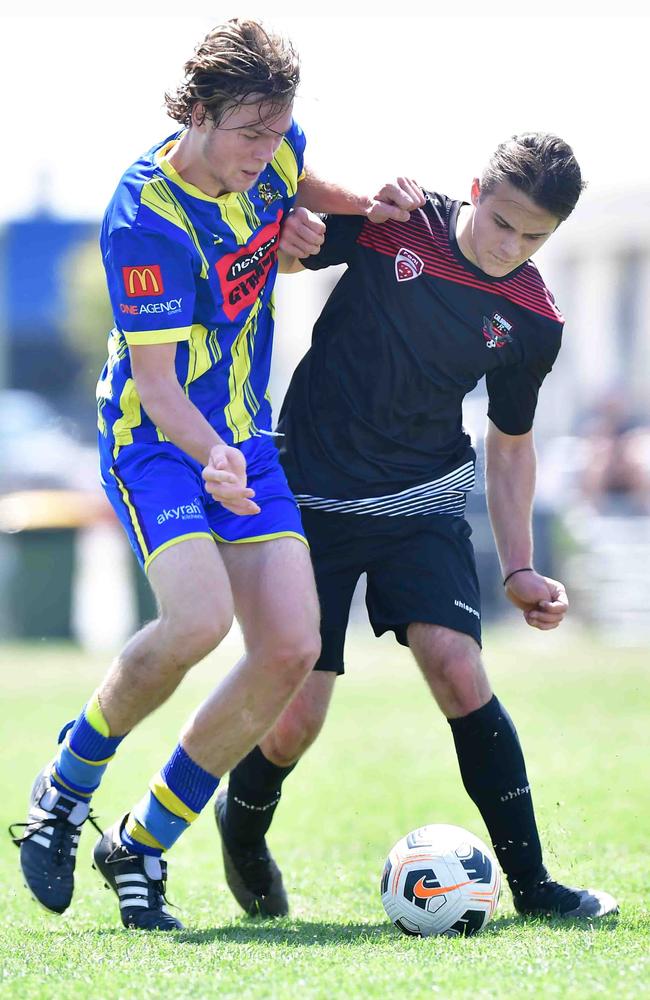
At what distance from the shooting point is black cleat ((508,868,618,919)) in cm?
462

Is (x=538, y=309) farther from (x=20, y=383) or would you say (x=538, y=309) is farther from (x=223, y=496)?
(x=20, y=383)

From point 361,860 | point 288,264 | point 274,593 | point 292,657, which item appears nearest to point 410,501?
point 274,593

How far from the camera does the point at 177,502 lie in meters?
4.48

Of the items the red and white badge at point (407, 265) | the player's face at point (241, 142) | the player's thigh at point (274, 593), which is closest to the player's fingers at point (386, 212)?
the red and white badge at point (407, 265)

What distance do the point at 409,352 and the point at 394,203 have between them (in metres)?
0.52

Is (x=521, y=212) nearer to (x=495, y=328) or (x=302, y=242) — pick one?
(x=495, y=328)

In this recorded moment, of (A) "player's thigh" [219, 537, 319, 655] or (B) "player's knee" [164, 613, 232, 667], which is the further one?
(A) "player's thigh" [219, 537, 319, 655]

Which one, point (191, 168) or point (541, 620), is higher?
point (191, 168)

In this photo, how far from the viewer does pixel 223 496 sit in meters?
4.09

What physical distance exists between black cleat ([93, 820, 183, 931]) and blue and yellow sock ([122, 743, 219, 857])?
35 millimetres

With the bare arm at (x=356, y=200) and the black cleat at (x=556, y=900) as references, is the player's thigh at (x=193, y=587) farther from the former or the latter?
the black cleat at (x=556, y=900)

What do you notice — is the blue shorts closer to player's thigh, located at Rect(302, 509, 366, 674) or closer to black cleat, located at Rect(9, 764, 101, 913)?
player's thigh, located at Rect(302, 509, 366, 674)

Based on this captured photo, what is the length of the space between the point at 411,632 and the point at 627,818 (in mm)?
2366

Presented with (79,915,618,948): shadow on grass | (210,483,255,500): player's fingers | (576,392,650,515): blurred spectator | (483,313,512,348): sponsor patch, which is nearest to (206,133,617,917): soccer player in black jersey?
(483,313,512,348): sponsor patch
